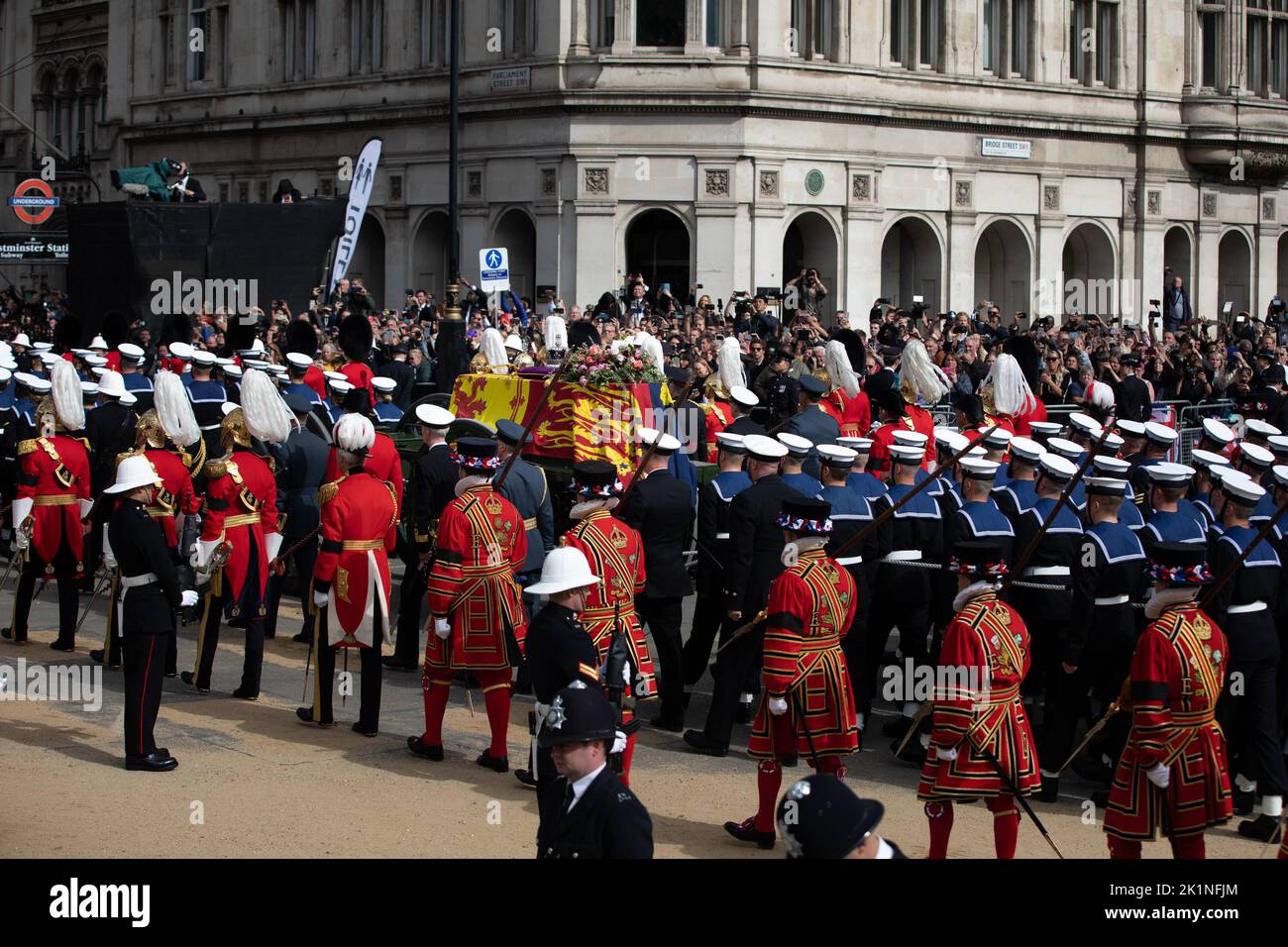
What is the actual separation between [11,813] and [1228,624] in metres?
6.76

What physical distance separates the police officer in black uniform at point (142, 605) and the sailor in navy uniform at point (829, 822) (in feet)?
20.7

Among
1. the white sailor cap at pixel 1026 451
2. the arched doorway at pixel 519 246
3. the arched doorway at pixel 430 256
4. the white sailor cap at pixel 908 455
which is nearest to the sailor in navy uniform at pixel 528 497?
the white sailor cap at pixel 908 455

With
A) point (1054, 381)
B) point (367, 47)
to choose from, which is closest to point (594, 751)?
point (1054, 381)

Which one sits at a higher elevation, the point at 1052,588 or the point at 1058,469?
the point at 1058,469

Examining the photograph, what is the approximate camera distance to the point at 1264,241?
1702 inches

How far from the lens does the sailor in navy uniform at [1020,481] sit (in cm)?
1208

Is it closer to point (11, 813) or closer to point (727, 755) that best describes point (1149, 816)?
point (727, 755)

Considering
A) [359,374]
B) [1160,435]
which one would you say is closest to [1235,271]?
[359,374]

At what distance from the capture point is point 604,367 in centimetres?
1648

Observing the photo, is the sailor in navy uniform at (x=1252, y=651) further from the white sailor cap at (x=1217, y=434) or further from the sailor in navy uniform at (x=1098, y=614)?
the white sailor cap at (x=1217, y=434)

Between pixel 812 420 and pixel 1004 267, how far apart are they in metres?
25.4

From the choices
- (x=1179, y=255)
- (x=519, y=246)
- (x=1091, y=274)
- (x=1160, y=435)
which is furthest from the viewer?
(x=1179, y=255)

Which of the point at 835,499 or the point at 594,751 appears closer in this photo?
the point at 594,751

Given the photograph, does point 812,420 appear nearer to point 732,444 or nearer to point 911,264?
point 732,444
